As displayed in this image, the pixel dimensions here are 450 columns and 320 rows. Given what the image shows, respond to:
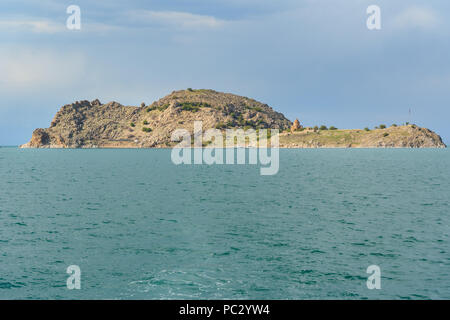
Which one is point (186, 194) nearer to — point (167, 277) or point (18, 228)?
point (18, 228)

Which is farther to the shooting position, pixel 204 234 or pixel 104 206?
pixel 104 206

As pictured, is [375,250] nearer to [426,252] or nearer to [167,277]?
[426,252]

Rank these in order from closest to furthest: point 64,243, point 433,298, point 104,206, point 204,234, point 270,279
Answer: point 433,298 → point 270,279 → point 64,243 → point 204,234 → point 104,206

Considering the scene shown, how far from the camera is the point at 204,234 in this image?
120ft

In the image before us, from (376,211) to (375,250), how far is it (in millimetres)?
18958

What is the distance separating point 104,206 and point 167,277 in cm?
2955

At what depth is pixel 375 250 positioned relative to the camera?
31219 millimetres
